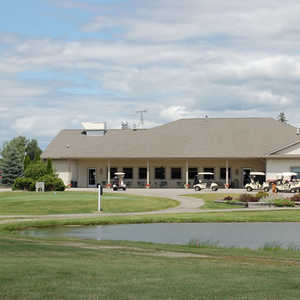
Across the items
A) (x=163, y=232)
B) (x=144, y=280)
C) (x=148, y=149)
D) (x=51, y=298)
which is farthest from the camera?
(x=148, y=149)

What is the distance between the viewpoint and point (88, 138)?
61.8m

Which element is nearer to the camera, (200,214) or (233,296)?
(233,296)

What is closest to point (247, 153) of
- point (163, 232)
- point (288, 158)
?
point (288, 158)

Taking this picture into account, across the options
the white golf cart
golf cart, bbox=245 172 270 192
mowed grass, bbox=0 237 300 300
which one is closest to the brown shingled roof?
golf cart, bbox=245 172 270 192

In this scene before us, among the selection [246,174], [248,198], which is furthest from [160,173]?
[248,198]

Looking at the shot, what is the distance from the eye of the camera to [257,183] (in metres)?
49.4

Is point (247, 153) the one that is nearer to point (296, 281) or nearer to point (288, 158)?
point (288, 158)

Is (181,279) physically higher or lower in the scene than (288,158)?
lower

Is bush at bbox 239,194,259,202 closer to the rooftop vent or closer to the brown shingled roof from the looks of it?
the brown shingled roof

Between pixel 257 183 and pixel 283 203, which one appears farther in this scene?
pixel 257 183

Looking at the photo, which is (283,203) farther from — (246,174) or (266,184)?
(246,174)

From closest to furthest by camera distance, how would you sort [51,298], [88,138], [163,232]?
[51,298] → [163,232] → [88,138]

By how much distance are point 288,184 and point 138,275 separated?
38.7 meters

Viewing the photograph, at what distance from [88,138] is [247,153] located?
55.8 feet
